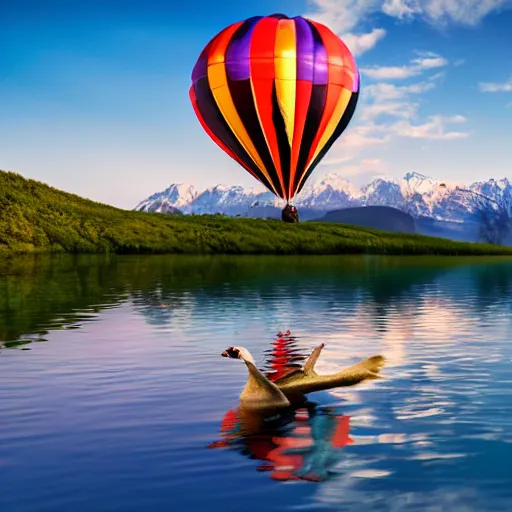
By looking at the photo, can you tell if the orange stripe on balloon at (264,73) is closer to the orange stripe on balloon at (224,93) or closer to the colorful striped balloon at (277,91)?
the colorful striped balloon at (277,91)

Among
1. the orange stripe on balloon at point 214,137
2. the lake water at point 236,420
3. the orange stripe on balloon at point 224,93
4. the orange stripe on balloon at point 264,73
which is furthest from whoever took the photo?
the orange stripe on balloon at point 214,137

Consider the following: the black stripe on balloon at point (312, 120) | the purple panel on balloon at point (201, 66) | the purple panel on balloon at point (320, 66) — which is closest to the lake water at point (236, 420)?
the black stripe on balloon at point (312, 120)

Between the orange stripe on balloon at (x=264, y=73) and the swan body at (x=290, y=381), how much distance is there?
61.8 meters

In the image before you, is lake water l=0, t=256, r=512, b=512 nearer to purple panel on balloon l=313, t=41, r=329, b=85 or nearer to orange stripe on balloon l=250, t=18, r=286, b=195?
orange stripe on balloon l=250, t=18, r=286, b=195

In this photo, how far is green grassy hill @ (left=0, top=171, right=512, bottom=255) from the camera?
6294 inches

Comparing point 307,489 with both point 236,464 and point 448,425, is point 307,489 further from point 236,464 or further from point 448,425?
point 448,425

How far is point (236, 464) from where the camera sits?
1477 centimetres

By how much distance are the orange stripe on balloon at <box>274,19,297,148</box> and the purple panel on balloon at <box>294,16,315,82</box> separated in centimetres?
39

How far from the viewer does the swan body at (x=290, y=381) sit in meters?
18.0

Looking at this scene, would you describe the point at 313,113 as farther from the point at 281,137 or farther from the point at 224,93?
the point at 224,93

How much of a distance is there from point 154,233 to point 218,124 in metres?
86.0

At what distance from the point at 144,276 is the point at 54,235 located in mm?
83978

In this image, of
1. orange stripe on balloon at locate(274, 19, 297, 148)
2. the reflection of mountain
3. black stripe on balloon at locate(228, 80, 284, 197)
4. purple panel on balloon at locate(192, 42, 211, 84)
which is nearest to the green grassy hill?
purple panel on balloon at locate(192, 42, 211, 84)

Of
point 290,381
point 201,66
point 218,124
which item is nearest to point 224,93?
point 218,124
